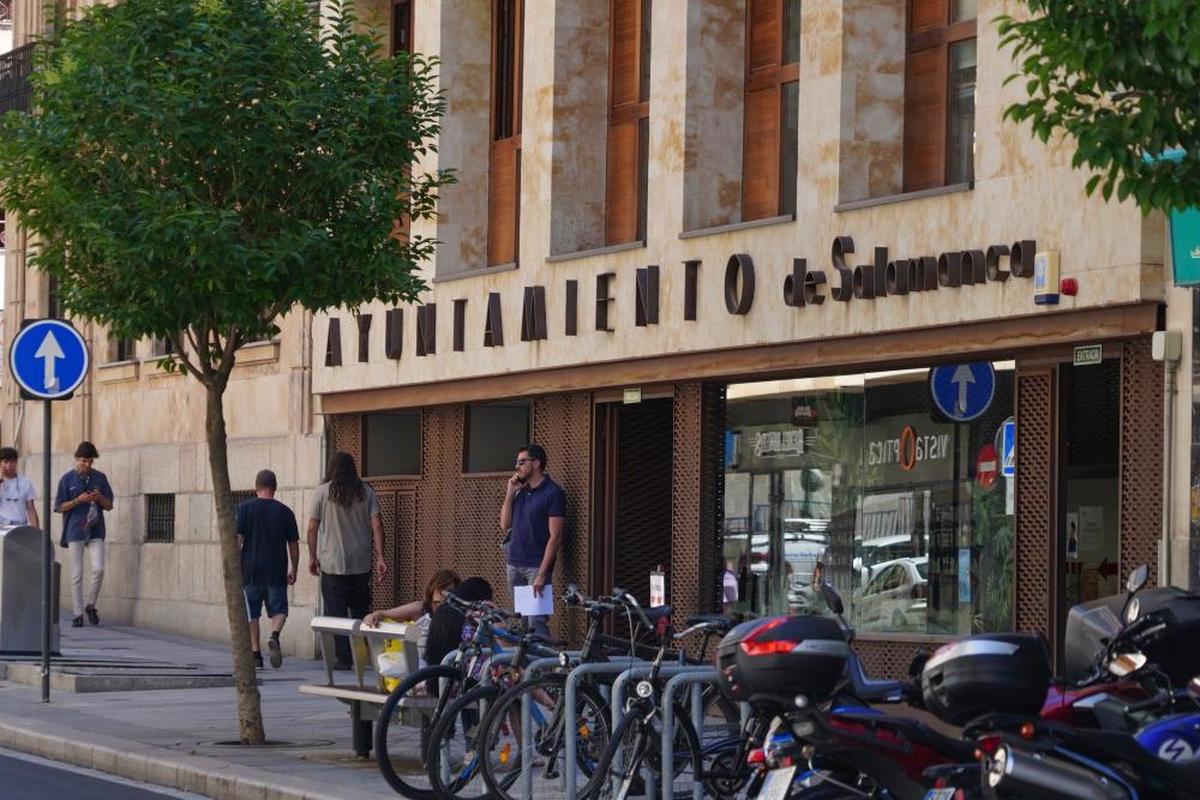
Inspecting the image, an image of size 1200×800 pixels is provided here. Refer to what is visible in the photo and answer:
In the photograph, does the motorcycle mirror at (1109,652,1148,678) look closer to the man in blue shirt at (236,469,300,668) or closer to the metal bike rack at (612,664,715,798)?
the metal bike rack at (612,664,715,798)

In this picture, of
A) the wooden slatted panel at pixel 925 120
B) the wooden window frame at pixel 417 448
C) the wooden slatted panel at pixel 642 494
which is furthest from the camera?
the wooden window frame at pixel 417 448

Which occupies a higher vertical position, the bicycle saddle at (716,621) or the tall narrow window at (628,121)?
the tall narrow window at (628,121)

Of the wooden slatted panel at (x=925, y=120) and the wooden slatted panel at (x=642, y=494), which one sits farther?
the wooden slatted panel at (x=642, y=494)

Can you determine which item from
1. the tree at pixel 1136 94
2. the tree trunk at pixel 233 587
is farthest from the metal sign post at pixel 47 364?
the tree at pixel 1136 94

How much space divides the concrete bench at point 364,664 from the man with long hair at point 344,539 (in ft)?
21.1

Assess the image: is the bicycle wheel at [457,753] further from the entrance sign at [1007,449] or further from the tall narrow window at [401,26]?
the tall narrow window at [401,26]

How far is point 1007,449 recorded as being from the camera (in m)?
15.5

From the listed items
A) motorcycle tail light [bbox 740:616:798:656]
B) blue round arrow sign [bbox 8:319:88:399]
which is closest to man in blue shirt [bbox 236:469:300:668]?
blue round arrow sign [bbox 8:319:88:399]

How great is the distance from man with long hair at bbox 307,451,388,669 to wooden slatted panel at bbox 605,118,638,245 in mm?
3080

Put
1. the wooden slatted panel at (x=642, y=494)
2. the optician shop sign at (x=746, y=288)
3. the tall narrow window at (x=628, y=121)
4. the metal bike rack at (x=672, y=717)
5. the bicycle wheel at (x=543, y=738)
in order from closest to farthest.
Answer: the metal bike rack at (x=672, y=717) → the bicycle wheel at (x=543, y=738) → the optician shop sign at (x=746, y=288) → the wooden slatted panel at (x=642, y=494) → the tall narrow window at (x=628, y=121)

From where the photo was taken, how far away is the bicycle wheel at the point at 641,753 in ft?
35.7

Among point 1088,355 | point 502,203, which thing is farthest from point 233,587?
point 502,203

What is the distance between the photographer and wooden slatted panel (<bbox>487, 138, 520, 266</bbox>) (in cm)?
2127

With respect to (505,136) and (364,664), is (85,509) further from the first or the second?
(364,664)
